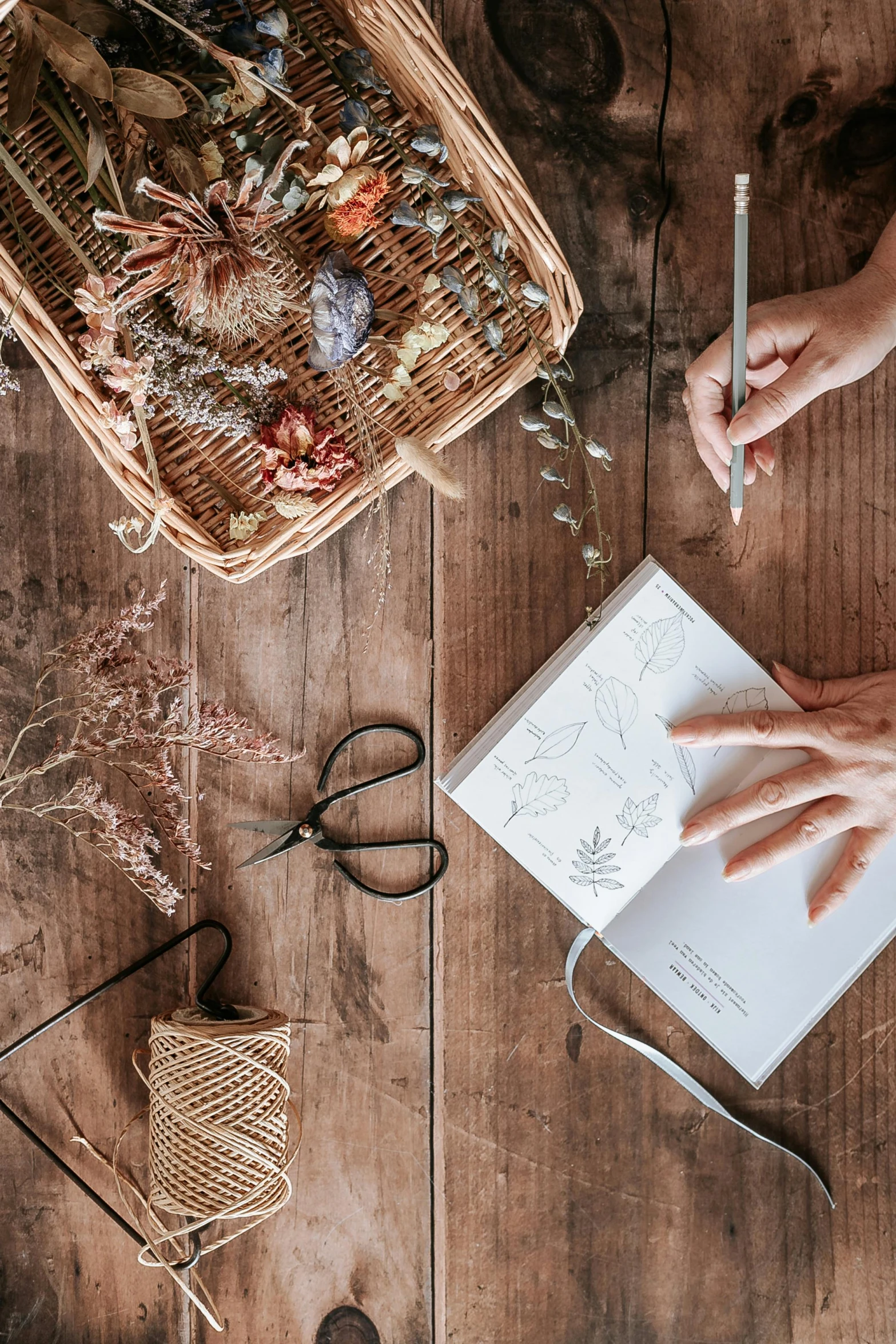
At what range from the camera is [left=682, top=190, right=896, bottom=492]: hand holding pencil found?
33.8 inches

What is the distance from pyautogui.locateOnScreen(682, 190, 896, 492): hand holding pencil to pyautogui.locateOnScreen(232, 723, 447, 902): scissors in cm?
47

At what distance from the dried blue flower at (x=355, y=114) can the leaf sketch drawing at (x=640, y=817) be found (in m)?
0.70

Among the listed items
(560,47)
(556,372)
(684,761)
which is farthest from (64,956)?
(560,47)

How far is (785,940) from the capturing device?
3.05 feet

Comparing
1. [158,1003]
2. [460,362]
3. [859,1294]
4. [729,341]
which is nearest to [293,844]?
[158,1003]

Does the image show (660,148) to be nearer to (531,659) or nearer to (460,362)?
(460,362)

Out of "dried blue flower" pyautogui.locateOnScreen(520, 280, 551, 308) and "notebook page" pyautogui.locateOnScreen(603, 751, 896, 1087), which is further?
"notebook page" pyautogui.locateOnScreen(603, 751, 896, 1087)

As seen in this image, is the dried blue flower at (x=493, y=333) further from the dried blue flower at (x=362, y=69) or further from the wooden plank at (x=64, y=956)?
the wooden plank at (x=64, y=956)

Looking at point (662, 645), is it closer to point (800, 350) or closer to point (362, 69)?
point (800, 350)

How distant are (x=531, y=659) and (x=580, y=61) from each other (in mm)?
644

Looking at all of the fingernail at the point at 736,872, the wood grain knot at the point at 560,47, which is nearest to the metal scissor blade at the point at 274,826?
the fingernail at the point at 736,872

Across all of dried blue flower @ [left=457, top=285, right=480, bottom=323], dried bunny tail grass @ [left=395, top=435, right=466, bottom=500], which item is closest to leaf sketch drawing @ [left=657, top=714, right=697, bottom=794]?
dried bunny tail grass @ [left=395, top=435, right=466, bottom=500]

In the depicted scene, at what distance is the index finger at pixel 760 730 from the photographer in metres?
0.89

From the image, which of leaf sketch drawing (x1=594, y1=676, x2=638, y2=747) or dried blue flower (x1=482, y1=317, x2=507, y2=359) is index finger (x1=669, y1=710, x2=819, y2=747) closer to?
leaf sketch drawing (x1=594, y1=676, x2=638, y2=747)
